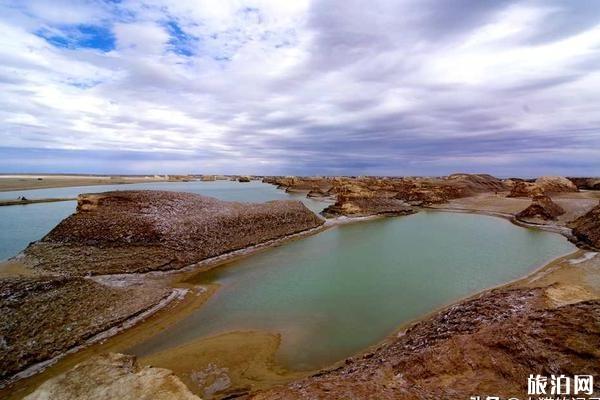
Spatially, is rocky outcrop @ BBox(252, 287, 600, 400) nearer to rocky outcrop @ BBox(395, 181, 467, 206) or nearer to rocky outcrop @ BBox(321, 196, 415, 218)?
rocky outcrop @ BBox(321, 196, 415, 218)

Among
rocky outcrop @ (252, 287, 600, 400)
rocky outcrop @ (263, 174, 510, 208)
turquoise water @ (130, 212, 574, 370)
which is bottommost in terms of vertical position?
turquoise water @ (130, 212, 574, 370)

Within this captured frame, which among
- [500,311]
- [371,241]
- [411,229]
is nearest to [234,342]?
[500,311]

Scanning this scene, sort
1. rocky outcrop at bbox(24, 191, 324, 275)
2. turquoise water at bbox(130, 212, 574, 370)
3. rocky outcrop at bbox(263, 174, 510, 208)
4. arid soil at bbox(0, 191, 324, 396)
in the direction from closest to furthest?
arid soil at bbox(0, 191, 324, 396), turquoise water at bbox(130, 212, 574, 370), rocky outcrop at bbox(24, 191, 324, 275), rocky outcrop at bbox(263, 174, 510, 208)

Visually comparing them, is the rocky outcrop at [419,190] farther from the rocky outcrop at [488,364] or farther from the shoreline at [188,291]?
the rocky outcrop at [488,364]

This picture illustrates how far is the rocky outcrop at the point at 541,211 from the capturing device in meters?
35.0

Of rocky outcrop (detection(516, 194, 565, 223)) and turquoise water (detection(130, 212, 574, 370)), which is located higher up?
rocky outcrop (detection(516, 194, 565, 223))

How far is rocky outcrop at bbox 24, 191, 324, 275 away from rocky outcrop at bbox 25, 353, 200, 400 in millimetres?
10643

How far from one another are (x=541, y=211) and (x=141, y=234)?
37.4 metres

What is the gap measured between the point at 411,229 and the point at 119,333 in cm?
2827

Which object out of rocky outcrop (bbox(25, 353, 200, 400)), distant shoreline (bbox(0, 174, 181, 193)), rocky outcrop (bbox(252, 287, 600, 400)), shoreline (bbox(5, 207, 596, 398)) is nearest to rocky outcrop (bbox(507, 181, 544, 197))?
shoreline (bbox(5, 207, 596, 398))

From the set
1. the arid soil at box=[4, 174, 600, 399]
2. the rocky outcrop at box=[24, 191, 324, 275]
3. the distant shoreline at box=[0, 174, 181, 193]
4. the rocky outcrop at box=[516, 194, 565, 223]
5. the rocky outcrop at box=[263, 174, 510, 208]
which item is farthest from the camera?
the distant shoreline at box=[0, 174, 181, 193]

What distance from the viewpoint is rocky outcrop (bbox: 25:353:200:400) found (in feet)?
21.2

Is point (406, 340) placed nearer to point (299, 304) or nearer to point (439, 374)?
point (439, 374)

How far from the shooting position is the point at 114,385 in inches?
271
